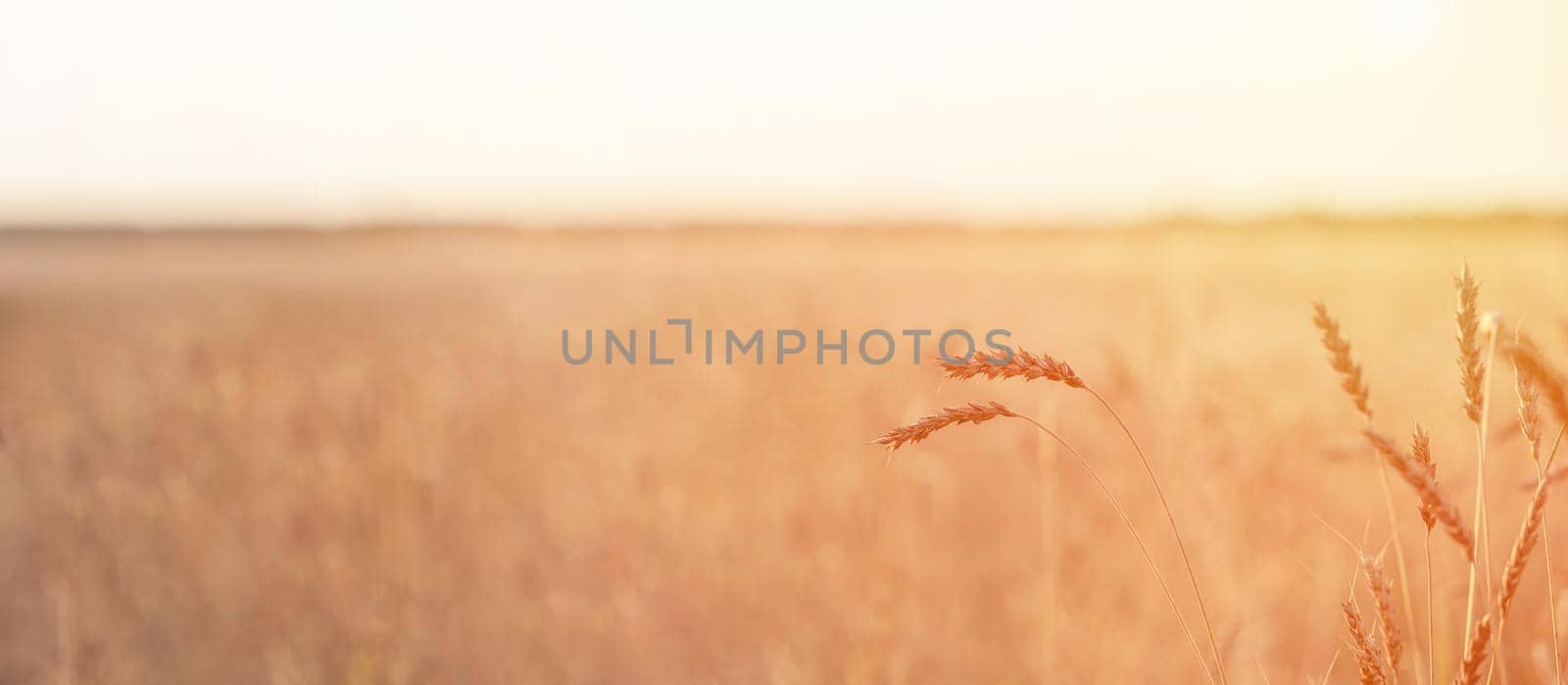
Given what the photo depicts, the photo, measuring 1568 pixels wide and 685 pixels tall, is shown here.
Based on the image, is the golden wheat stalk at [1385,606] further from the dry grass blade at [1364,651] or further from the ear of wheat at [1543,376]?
the ear of wheat at [1543,376]

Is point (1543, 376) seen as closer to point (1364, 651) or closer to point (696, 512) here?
point (1364, 651)

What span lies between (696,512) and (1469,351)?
282 centimetres

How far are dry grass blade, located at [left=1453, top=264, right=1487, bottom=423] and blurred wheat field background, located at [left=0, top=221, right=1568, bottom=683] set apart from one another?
0.23 ft

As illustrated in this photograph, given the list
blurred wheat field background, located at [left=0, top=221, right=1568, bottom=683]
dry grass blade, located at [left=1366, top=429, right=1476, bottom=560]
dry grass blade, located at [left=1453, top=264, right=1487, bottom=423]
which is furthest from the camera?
blurred wheat field background, located at [left=0, top=221, right=1568, bottom=683]

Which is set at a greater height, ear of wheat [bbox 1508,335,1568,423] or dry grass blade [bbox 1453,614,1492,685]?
ear of wheat [bbox 1508,335,1568,423]

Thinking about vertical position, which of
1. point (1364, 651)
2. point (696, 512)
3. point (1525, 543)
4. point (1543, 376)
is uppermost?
point (1543, 376)

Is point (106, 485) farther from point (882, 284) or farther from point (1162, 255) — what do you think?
point (882, 284)

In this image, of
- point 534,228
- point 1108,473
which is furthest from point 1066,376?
point 534,228

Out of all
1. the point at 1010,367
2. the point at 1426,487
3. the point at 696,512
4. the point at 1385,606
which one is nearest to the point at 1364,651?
the point at 1385,606

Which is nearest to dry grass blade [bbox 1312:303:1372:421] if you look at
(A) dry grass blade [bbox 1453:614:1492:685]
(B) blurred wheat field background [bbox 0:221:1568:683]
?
(B) blurred wheat field background [bbox 0:221:1568:683]

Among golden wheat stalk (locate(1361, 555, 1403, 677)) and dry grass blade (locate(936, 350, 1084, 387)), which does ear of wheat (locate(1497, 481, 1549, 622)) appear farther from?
dry grass blade (locate(936, 350, 1084, 387))

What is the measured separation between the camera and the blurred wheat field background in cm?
229

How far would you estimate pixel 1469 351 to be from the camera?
705mm

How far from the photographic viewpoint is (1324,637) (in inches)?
90.4
